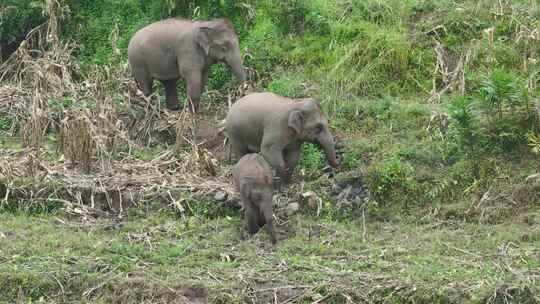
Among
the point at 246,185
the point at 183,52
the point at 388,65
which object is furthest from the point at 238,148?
the point at 388,65

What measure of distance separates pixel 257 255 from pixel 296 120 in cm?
192

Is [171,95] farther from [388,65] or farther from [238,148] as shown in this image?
[388,65]

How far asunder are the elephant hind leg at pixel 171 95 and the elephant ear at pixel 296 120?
2.91 meters

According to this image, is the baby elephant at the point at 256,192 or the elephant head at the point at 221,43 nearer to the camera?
the baby elephant at the point at 256,192

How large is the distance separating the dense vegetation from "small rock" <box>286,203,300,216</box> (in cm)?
9

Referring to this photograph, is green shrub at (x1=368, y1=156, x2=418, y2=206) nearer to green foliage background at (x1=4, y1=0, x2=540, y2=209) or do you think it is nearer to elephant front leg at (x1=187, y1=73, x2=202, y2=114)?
green foliage background at (x1=4, y1=0, x2=540, y2=209)

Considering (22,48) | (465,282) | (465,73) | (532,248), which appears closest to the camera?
(465,282)

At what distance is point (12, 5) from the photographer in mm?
16922

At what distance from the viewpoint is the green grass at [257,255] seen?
10.8 m

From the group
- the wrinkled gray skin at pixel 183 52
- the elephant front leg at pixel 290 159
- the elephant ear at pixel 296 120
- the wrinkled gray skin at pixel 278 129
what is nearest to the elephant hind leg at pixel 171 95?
the wrinkled gray skin at pixel 183 52

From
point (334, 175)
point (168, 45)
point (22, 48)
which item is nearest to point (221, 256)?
point (334, 175)

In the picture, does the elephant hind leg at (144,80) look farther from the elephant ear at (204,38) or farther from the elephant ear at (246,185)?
the elephant ear at (246,185)

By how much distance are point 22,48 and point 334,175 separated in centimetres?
498

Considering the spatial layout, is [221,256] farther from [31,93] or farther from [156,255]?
[31,93]
